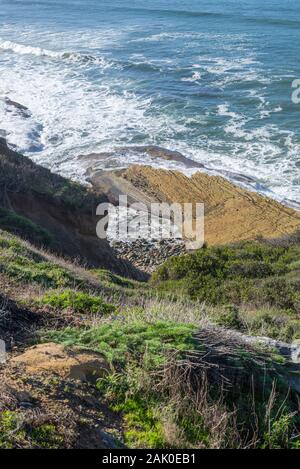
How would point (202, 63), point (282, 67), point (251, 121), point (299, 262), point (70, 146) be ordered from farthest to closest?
point (202, 63)
point (282, 67)
point (251, 121)
point (70, 146)
point (299, 262)

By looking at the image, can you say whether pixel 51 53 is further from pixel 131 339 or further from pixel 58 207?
pixel 131 339

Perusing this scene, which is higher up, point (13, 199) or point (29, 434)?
point (29, 434)

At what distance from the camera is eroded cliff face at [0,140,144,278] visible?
17422mm

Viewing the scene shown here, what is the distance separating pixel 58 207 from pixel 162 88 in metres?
20.6

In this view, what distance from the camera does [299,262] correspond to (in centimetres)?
1534

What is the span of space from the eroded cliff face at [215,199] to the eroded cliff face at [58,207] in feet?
15.9

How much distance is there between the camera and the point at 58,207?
1830 cm

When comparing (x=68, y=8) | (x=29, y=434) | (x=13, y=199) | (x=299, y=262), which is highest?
(x=68, y=8)

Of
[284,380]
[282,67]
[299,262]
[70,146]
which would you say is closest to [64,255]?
[299,262]

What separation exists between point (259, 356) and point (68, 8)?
68.4 meters

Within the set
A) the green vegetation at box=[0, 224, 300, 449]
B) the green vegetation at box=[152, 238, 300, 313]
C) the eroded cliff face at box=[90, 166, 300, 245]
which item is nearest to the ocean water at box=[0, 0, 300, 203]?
the eroded cliff face at box=[90, 166, 300, 245]

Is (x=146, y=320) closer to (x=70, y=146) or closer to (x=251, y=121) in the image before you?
(x=70, y=146)

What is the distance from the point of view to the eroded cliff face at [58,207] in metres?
17.4

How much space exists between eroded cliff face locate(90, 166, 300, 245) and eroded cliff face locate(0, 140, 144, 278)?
15.9 feet
